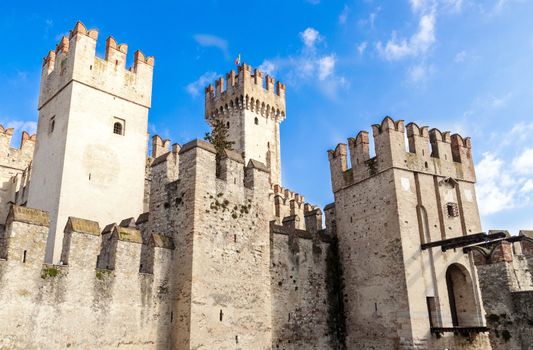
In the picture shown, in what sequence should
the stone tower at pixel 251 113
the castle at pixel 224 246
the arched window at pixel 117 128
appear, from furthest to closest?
the stone tower at pixel 251 113, the arched window at pixel 117 128, the castle at pixel 224 246

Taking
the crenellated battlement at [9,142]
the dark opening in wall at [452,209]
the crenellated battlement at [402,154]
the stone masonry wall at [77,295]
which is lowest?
the stone masonry wall at [77,295]

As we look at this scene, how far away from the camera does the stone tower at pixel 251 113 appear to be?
4528 centimetres

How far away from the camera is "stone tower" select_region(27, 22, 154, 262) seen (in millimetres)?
19469

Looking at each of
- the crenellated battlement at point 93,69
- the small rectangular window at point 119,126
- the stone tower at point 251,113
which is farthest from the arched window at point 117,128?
the stone tower at point 251,113

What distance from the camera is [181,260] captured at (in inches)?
611

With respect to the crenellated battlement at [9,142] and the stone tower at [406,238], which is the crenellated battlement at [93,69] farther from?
the stone tower at [406,238]

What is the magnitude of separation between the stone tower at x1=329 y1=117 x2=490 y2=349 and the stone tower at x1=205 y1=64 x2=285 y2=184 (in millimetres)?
23272

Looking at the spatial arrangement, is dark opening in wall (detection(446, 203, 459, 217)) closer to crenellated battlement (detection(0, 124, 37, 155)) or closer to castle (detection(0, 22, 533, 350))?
castle (detection(0, 22, 533, 350))

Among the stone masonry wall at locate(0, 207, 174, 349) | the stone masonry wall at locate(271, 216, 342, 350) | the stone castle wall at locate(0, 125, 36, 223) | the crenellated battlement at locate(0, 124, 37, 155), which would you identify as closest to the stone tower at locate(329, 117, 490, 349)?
the stone masonry wall at locate(271, 216, 342, 350)

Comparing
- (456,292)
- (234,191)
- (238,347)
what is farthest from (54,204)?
(456,292)

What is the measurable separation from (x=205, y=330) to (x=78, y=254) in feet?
14.3

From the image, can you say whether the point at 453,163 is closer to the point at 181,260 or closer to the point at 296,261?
the point at 296,261

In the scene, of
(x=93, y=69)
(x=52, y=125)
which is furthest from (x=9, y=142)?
(x=93, y=69)

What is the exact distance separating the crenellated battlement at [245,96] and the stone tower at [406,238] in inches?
987
